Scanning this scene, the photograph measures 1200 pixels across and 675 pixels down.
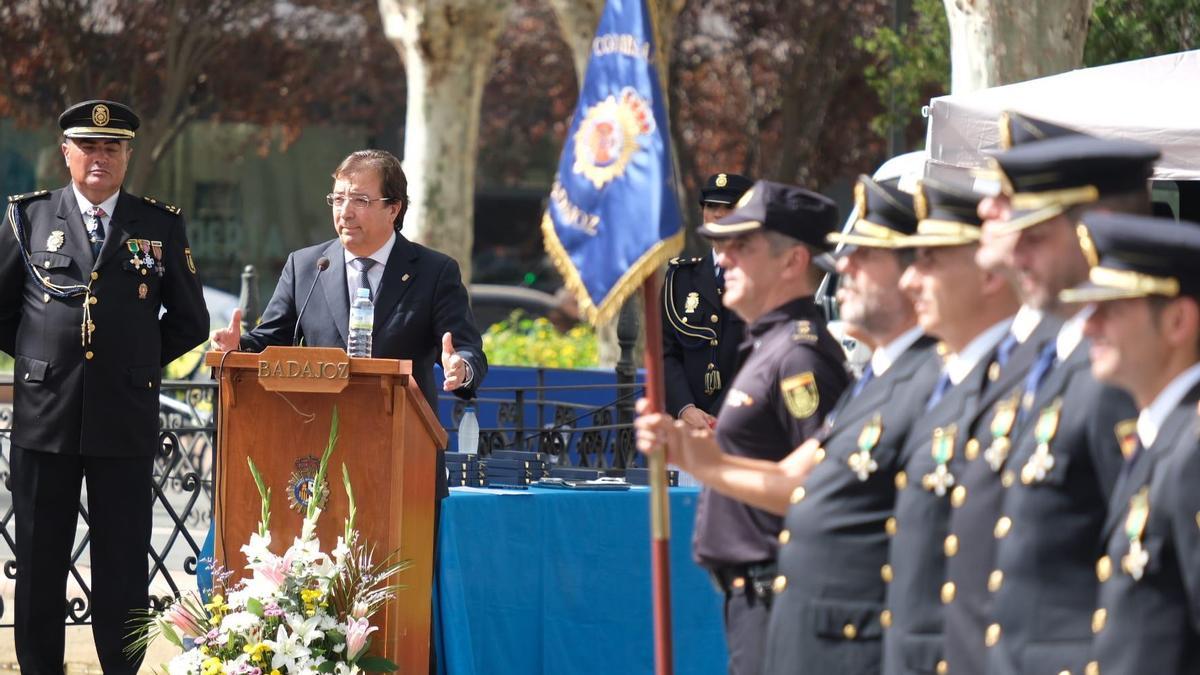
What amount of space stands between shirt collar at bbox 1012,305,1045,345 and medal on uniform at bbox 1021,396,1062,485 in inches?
14.3

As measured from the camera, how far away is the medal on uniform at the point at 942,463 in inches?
145

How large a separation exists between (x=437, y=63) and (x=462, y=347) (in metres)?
9.86

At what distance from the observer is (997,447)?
354 cm

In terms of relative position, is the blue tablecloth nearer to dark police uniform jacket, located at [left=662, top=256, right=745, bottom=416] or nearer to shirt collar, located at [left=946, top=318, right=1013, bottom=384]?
dark police uniform jacket, located at [left=662, top=256, right=745, bottom=416]

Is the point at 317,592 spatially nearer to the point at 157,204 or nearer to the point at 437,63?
the point at 157,204

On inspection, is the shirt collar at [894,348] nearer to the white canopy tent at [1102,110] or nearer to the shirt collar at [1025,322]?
the shirt collar at [1025,322]

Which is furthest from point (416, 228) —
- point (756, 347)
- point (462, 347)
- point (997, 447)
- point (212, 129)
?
point (212, 129)

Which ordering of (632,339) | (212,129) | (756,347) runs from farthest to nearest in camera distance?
(212,129) → (632,339) → (756,347)

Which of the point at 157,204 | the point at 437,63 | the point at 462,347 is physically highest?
the point at 437,63

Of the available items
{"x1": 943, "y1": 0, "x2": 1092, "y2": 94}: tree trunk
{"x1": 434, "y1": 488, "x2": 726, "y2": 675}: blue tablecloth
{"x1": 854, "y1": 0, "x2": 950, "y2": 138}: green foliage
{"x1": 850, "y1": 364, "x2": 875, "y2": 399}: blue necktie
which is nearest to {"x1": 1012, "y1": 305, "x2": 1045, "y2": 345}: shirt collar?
{"x1": 850, "y1": 364, "x2": 875, "y2": 399}: blue necktie

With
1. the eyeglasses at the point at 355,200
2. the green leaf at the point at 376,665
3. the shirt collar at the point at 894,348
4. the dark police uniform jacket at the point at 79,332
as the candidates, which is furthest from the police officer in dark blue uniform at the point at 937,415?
the dark police uniform jacket at the point at 79,332

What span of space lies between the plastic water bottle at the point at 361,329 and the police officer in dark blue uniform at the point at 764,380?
6.39 ft

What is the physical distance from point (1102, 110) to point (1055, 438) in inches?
185

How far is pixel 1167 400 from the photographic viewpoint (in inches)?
120
